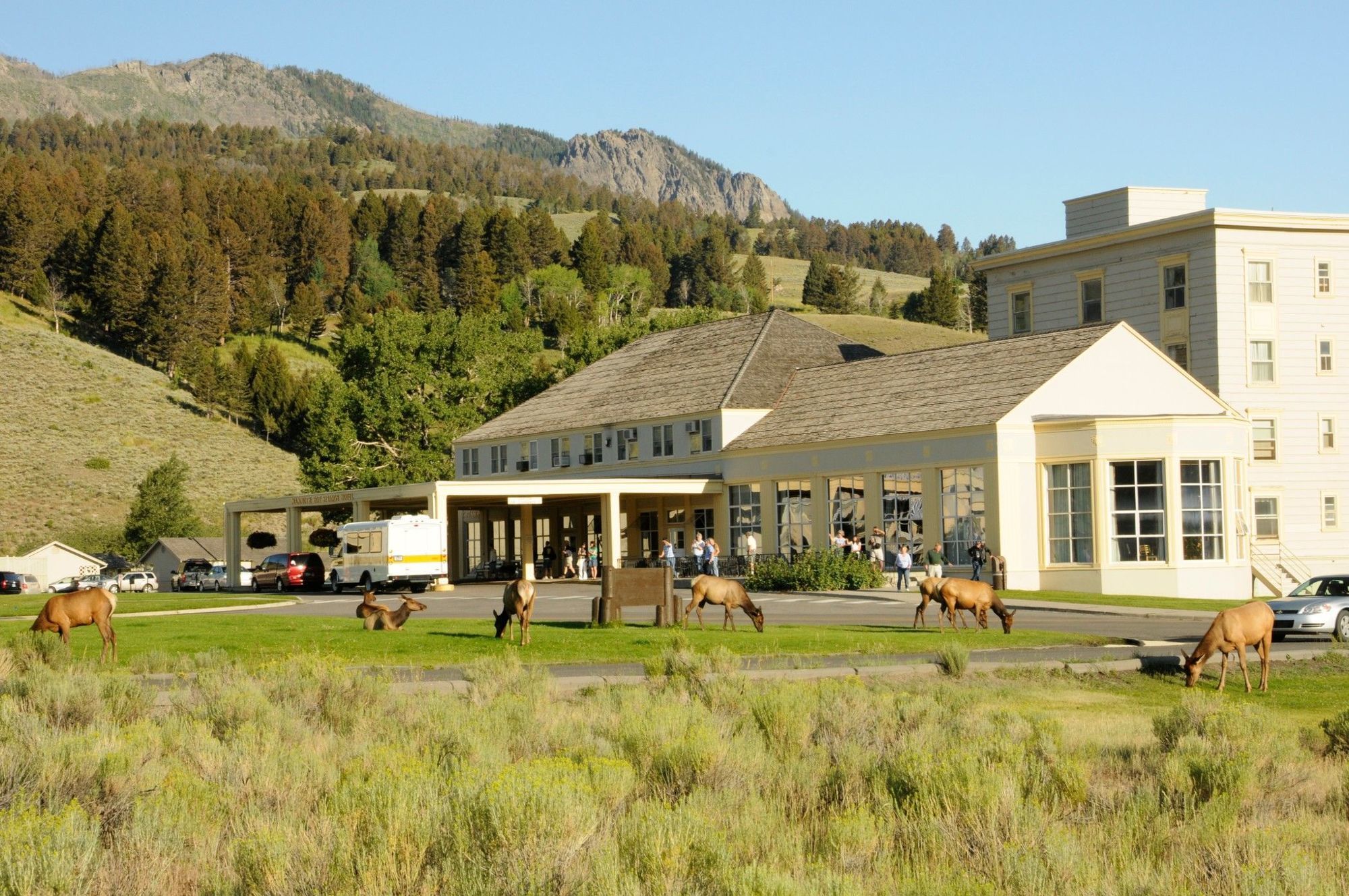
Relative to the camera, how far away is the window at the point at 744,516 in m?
57.0

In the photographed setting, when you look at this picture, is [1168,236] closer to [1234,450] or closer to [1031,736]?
[1234,450]

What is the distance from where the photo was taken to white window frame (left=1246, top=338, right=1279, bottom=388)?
55.5 meters

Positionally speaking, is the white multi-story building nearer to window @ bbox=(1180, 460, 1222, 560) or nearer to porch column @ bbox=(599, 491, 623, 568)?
window @ bbox=(1180, 460, 1222, 560)

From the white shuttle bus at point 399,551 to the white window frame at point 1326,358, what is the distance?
32010 millimetres

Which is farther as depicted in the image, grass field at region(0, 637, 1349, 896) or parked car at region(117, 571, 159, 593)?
parked car at region(117, 571, 159, 593)

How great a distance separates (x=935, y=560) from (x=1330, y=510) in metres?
20.2

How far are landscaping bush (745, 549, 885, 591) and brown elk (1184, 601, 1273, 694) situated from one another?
23930 mm

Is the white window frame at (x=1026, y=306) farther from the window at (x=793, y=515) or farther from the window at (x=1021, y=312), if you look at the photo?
the window at (x=793, y=515)

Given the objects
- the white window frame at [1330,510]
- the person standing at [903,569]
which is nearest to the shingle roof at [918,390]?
the person standing at [903,569]

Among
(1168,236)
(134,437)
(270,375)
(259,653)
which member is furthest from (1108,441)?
(270,375)

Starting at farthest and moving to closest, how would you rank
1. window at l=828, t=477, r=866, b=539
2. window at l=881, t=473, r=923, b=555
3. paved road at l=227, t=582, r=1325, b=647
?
window at l=828, t=477, r=866, b=539 < window at l=881, t=473, r=923, b=555 < paved road at l=227, t=582, r=1325, b=647

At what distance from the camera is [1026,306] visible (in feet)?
206

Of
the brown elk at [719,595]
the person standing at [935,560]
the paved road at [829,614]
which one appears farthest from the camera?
the person standing at [935,560]

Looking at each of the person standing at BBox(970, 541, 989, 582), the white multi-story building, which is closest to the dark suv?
the person standing at BBox(970, 541, 989, 582)
